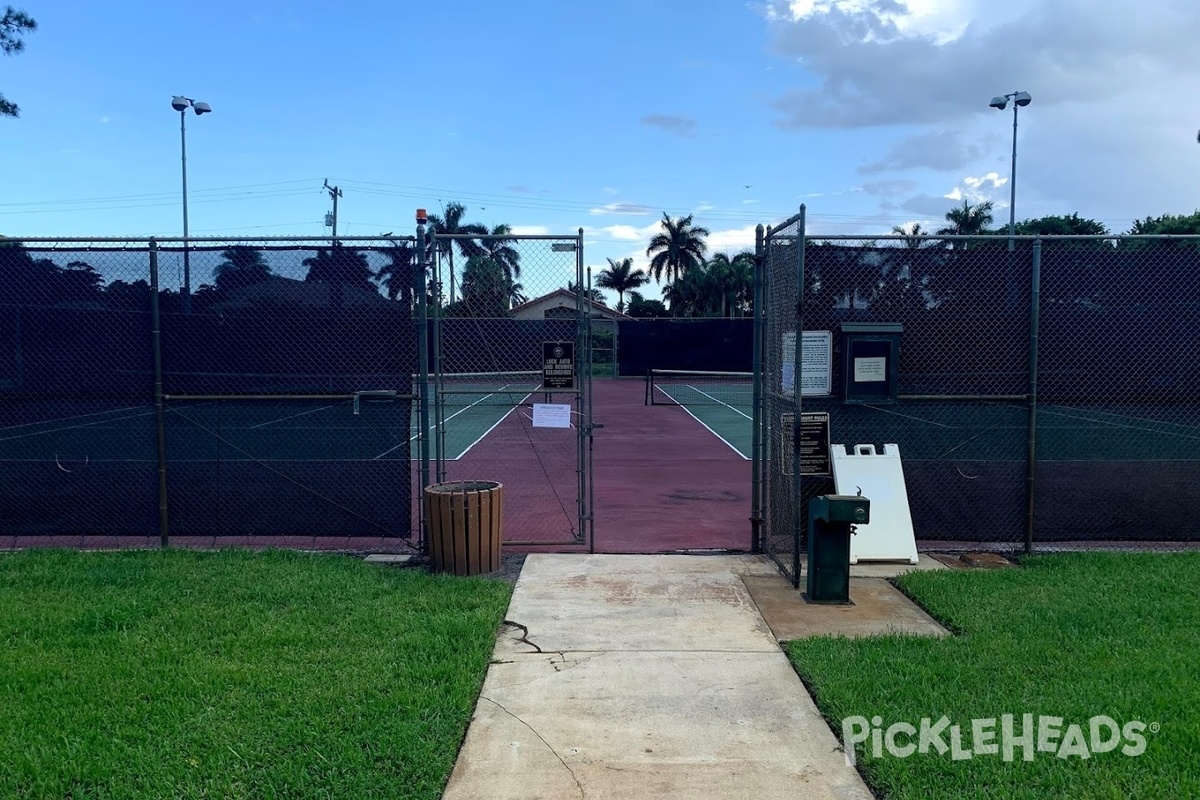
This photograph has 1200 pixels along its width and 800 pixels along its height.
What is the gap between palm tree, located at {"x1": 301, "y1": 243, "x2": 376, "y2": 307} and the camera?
23.9 ft

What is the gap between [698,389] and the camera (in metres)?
29.2

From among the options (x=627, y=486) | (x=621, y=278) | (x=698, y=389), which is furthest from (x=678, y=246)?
(x=627, y=486)

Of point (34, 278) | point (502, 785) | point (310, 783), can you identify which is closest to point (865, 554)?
point (502, 785)

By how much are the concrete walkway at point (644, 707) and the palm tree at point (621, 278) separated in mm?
57217

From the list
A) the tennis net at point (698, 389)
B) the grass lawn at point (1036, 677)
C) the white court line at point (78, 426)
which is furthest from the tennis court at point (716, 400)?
the white court line at point (78, 426)

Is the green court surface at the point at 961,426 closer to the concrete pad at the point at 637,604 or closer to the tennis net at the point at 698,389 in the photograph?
the concrete pad at the point at 637,604

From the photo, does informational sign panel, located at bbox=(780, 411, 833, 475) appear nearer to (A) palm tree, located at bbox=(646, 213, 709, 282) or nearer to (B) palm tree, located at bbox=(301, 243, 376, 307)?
(B) palm tree, located at bbox=(301, 243, 376, 307)

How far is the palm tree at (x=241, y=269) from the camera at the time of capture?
7.33 metres

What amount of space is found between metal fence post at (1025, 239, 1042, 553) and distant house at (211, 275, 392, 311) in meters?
5.36

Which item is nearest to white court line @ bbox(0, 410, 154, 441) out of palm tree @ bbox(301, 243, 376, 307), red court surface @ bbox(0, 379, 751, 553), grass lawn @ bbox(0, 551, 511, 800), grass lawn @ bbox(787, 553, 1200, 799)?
red court surface @ bbox(0, 379, 751, 553)

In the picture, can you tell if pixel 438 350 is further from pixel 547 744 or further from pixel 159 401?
pixel 547 744

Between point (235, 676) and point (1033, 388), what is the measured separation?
6.42m

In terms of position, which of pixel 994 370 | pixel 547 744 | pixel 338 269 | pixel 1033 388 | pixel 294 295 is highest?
pixel 338 269

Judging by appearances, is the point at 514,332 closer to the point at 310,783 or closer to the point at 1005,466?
the point at 1005,466
